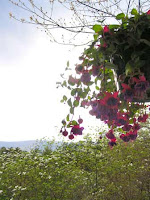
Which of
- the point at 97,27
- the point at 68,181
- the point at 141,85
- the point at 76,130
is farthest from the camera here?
the point at 68,181

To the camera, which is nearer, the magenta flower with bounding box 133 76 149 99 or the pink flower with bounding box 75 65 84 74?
the magenta flower with bounding box 133 76 149 99

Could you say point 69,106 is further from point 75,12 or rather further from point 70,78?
point 75,12

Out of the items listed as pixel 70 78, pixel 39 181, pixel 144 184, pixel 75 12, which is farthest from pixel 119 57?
pixel 144 184

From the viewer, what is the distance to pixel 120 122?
0.93 m

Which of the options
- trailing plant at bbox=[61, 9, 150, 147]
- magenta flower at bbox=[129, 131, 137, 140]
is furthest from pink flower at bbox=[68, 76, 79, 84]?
→ magenta flower at bbox=[129, 131, 137, 140]

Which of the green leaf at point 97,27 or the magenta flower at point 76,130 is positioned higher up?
the green leaf at point 97,27

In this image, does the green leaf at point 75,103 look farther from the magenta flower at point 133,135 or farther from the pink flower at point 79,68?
the magenta flower at point 133,135

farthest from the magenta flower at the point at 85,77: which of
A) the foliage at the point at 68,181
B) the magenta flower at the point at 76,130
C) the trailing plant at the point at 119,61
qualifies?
the foliage at the point at 68,181

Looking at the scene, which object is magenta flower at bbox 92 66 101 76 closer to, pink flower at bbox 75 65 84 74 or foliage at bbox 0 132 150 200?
pink flower at bbox 75 65 84 74

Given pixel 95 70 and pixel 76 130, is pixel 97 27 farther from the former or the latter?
pixel 76 130

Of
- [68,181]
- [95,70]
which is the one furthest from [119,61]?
[68,181]

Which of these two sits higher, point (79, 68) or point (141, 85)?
point (79, 68)

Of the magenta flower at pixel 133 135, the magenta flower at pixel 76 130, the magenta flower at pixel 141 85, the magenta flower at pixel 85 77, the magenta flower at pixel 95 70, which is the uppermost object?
the magenta flower at pixel 95 70

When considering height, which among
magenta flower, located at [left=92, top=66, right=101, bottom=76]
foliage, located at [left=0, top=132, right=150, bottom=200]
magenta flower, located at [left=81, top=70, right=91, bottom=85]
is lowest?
foliage, located at [left=0, top=132, right=150, bottom=200]
